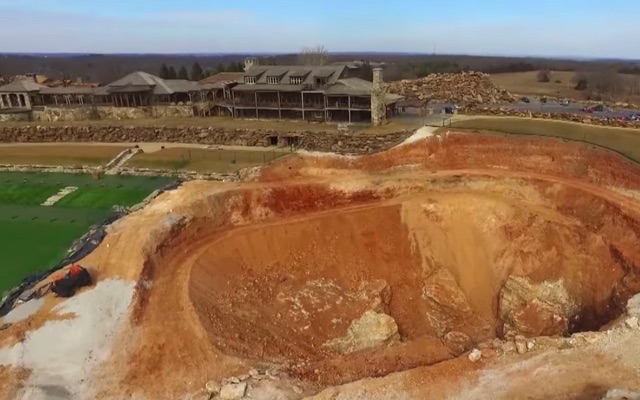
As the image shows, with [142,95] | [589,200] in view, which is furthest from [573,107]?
[142,95]

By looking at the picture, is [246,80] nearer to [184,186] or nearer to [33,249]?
[184,186]

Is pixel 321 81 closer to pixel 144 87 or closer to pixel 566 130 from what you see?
pixel 144 87

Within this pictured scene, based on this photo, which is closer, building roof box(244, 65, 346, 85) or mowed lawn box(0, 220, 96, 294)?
mowed lawn box(0, 220, 96, 294)

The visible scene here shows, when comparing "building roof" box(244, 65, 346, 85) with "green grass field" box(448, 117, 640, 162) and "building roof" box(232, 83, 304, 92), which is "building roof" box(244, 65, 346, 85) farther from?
"green grass field" box(448, 117, 640, 162)

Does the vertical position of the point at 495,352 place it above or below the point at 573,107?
below

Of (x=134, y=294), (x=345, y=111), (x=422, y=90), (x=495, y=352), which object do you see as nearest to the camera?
(x=495, y=352)

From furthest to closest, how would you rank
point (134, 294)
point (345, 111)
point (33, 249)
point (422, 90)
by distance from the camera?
1. point (422, 90)
2. point (345, 111)
3. point (33, 249)
4. point (134, 294)

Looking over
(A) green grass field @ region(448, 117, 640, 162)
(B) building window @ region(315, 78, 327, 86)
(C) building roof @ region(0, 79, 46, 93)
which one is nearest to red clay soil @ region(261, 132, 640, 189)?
(A) green grass field @ region(448, 117, 640, 162)

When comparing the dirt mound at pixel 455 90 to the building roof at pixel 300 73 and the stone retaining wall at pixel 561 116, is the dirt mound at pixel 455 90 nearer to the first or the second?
the stone retaining wall at pixel 561 116
